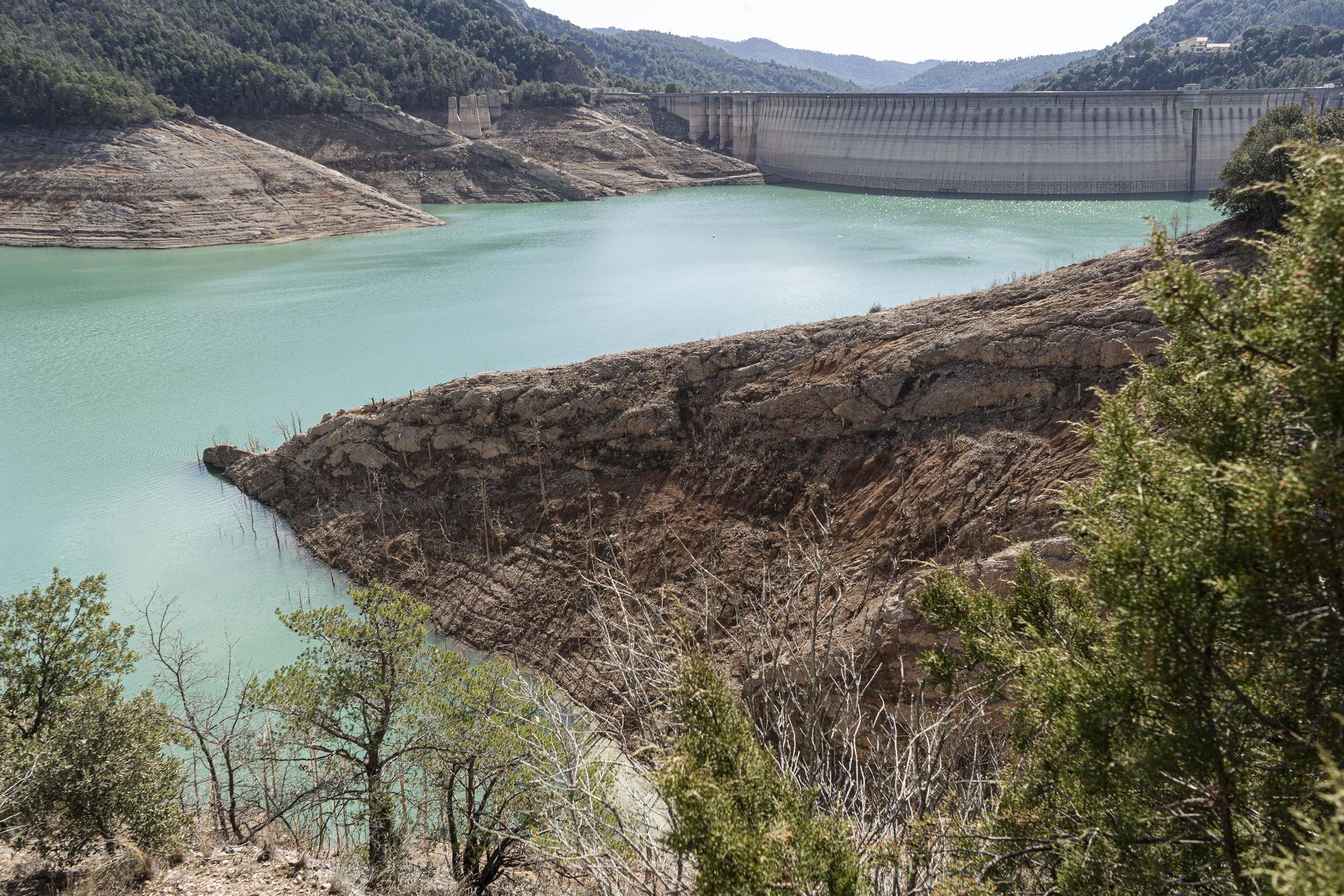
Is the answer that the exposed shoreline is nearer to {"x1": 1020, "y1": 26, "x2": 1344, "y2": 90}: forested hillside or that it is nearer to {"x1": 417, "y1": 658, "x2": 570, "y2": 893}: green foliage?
{"x1": 1020, "y1": 26, "x2": 1344, "y2": 90}: forested hillside

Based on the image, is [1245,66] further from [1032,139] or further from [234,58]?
[234,58]

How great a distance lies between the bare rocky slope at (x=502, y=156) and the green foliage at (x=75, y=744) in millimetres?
70209

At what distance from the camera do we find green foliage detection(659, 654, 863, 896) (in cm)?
568

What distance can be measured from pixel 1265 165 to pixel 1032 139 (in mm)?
59267

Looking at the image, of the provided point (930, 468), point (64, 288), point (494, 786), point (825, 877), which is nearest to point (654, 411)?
point (930, 468)

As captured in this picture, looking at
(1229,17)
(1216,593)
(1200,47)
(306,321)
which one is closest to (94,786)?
(1216,593)

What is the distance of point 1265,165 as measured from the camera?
1750 centimetres

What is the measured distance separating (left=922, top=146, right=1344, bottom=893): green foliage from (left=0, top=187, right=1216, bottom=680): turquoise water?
1468 cm

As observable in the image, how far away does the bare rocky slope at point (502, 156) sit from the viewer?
7706cm

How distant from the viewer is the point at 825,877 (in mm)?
5965

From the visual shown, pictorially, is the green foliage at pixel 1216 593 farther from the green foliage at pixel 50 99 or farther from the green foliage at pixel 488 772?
the green foliage at pixel 50 99

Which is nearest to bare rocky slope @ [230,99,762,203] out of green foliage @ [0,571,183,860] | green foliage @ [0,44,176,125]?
green foliage @ [0,44,176,125]

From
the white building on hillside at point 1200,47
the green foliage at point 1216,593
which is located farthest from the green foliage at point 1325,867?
the white building on hillside at point 1200,47

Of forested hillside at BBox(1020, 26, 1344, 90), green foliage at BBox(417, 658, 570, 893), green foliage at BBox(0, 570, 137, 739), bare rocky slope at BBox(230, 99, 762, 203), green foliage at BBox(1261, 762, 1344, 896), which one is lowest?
green foliage at BBox(417, 658, 570, 893)
